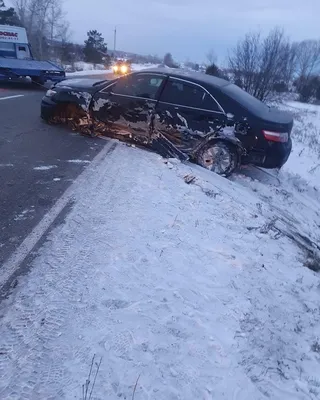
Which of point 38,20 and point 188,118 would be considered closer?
point 188,118

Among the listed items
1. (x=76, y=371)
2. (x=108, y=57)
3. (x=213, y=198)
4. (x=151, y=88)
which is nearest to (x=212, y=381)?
(x=76, y=371)

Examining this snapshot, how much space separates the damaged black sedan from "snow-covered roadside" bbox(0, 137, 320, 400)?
1.76 metres

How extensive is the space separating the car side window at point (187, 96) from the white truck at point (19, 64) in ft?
28.6

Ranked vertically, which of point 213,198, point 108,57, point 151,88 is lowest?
point 108,57

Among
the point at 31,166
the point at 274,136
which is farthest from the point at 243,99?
the point at 31,166

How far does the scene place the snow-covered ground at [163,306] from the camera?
2271mm

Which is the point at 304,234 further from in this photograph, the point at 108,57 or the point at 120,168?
the point at 108,57

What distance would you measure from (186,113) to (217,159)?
3.30ft

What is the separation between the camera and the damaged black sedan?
5973mm

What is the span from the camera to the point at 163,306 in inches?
113

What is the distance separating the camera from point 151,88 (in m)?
6.46

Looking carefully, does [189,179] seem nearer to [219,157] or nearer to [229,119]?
[219,157]

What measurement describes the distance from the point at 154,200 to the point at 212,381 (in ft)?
8.75

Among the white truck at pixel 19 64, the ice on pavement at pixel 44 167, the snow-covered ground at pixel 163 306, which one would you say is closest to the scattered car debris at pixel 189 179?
the snow-covered ground at pixel 163 306
